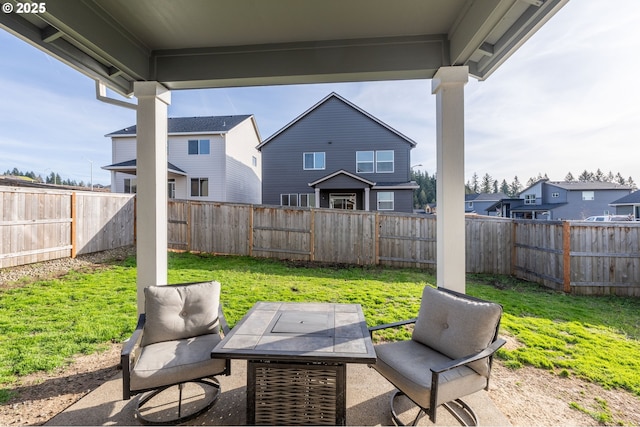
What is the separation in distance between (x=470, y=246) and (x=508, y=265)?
0.99m

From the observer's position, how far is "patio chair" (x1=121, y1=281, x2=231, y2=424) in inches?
80.9

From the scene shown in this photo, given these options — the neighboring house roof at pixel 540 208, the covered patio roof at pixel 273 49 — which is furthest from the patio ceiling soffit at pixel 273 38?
the neighboring house roof at pixel 540 208

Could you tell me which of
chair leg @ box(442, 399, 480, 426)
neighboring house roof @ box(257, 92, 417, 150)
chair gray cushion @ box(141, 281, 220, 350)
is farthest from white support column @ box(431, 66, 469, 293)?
neighboring house roof @ box(257, 92, 417, 150)

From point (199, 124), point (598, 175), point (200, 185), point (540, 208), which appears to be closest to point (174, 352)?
point (200, 185)

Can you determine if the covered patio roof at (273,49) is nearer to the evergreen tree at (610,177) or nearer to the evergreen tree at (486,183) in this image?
the evergreen tree at (486,183)

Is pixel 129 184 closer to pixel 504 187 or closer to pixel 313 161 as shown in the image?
pixel 313 161

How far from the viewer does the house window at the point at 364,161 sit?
576 inches

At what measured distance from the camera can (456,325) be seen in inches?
90.7

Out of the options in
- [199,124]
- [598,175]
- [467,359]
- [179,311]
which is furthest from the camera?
[598,175]

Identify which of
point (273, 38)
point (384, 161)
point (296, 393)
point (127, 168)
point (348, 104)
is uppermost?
point (348, 104)

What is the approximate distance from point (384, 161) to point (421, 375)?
13.3m

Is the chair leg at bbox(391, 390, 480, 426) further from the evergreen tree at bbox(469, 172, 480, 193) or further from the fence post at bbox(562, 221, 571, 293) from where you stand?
the evergreen tree at bbox(469, 172, 480, 193)

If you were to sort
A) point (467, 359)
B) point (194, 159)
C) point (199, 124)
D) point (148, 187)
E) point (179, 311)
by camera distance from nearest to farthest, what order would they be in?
point (467, 359)
point (179, 311)
point (148, 187)
point (194, 159)
point (199, 124)

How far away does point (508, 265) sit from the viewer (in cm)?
707
